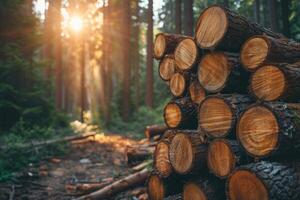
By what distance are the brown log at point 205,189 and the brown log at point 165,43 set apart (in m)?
2.57

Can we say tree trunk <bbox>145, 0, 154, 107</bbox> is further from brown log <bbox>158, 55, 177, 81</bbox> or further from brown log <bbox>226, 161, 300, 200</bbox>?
brown log <bbox>226, 161, 300, 200</bbox>

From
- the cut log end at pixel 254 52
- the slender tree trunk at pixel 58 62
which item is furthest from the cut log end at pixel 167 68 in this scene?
the slender tree trunk at pixel 58 62

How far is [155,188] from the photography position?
5570 mm

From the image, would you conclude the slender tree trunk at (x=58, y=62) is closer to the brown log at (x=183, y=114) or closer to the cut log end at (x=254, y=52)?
the brown log at (x=183, y=114)

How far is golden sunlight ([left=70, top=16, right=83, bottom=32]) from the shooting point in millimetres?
25203

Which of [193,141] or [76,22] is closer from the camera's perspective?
[193,141]

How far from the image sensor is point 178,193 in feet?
17.9

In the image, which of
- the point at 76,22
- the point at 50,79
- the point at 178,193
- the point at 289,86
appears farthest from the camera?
the point at 76,22

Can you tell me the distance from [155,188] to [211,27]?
2.81 m

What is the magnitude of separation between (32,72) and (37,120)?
82.6 inches

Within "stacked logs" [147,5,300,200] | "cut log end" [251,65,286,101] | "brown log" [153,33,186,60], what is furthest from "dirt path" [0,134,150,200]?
"cut log end" [251,65,286,101]

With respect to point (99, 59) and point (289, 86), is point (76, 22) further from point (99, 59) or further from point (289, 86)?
point (289, 86)

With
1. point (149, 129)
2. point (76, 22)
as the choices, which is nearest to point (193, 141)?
point (149, 129)

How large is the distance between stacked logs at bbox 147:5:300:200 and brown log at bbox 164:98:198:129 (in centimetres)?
2
